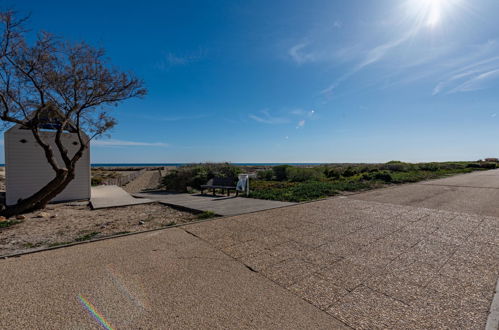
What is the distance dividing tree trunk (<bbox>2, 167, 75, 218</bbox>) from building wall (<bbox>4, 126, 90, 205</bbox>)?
134 cm

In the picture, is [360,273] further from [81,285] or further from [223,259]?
[81,285]

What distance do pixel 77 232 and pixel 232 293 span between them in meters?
4.27

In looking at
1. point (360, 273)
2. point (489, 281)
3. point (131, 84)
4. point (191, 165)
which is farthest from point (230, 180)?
point (489, 281)

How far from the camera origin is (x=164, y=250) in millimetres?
3809

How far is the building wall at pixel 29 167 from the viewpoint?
789 cm

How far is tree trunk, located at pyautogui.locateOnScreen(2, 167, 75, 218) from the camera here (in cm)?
659

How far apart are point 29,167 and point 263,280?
9.90 metres

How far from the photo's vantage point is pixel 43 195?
699 cm

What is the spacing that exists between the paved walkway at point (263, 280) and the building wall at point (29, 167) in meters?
6.47

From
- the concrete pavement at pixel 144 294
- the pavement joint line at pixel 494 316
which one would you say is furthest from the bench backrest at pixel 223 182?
the pavement joint line at pixel 494 316

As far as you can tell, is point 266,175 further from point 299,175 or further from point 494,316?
point 494,316

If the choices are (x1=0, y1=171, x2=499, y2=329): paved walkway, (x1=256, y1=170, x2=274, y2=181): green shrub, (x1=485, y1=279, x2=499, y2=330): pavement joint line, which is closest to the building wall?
(x1=0, y1=171, x2=499, y2=329): paved walkway

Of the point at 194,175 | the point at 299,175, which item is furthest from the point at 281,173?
the point at 194,175

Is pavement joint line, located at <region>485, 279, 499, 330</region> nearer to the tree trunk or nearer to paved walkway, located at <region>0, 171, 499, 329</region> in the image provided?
paved walkway, located at <region>0, 171, 499, 329</region>
